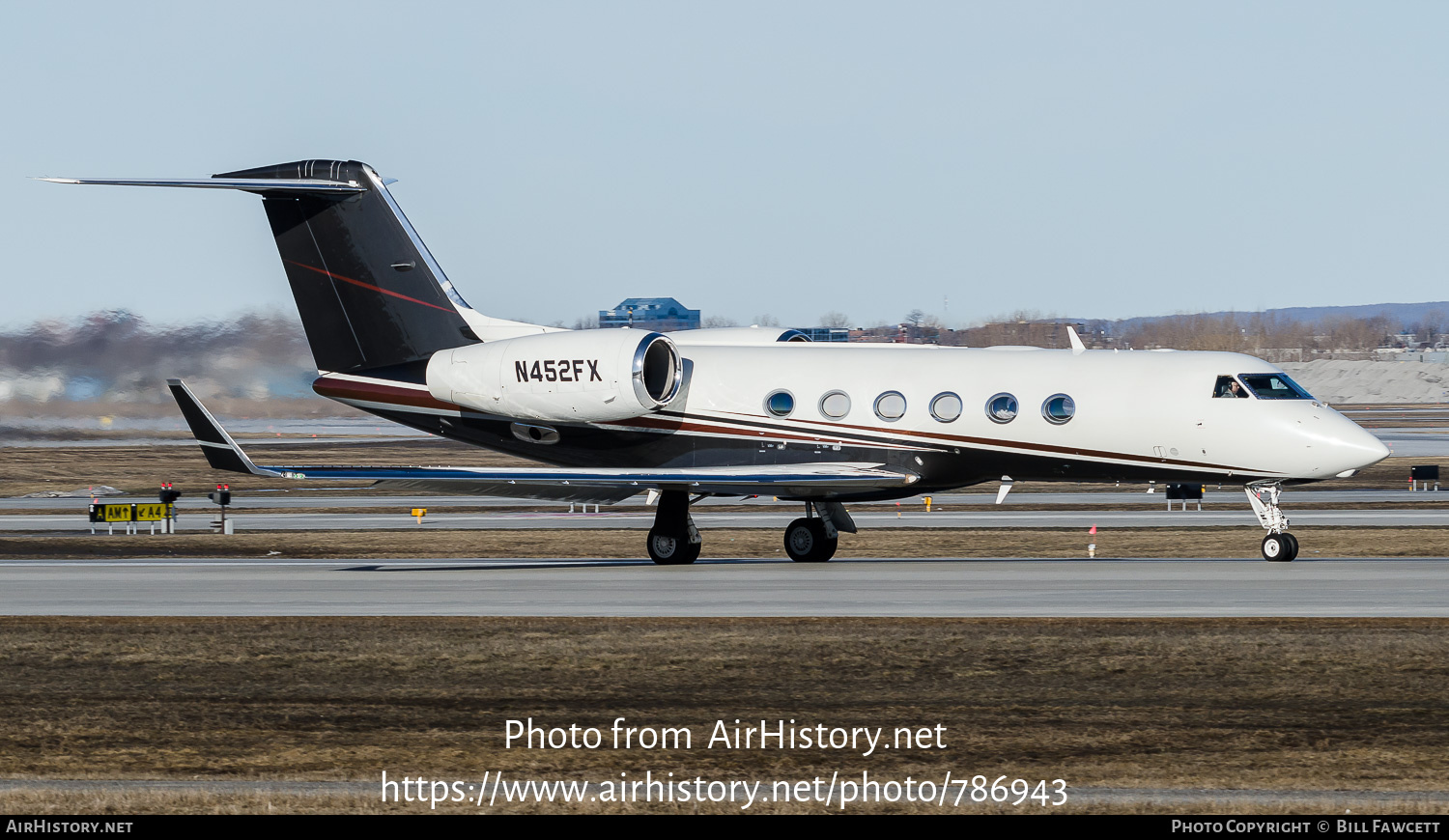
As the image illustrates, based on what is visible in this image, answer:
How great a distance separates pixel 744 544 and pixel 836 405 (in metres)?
8.41

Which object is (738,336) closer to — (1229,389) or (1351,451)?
(1229,389)

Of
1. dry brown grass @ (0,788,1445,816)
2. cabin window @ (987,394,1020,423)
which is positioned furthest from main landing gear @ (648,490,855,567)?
dry brown grass @ (0,788,1445,816)

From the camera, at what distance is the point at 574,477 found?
84.9 ft

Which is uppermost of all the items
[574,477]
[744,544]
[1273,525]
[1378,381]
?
[574,477]

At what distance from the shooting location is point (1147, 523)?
41.6 meters

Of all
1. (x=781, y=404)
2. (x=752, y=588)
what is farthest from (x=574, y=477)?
(x=781, y=404)

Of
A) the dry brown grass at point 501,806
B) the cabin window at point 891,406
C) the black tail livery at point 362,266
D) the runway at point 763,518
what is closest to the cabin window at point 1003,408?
the cabin window at point 891,406

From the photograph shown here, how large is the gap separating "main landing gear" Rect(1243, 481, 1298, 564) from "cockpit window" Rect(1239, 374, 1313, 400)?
1.39 m

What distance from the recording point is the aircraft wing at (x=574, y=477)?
25.0 m

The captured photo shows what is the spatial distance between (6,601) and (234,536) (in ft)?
52.7

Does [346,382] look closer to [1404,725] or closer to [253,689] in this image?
[253,689]

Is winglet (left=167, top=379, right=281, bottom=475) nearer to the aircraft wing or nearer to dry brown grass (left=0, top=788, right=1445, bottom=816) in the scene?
the aircraft wing

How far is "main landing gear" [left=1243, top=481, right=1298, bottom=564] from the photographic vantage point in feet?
85.4
